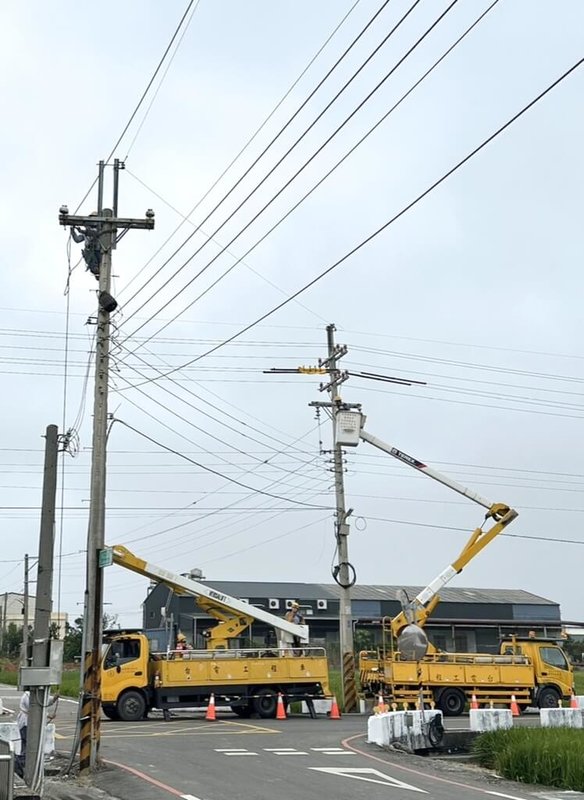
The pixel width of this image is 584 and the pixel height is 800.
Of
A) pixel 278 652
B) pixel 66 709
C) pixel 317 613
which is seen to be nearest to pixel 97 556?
pixel 278 652

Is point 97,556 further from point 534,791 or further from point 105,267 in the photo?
point 534,791

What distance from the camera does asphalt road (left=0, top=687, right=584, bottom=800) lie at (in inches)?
543

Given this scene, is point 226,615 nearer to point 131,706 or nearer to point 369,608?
point 131,706

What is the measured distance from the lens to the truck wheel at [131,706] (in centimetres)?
2605

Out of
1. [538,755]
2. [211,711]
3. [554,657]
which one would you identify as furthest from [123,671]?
[554,657]

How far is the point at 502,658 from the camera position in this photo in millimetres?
29609

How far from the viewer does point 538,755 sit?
16016 mm

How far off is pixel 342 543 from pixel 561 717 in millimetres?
11544

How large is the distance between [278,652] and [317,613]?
40775 mm

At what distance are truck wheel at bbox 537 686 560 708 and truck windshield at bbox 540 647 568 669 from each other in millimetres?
786

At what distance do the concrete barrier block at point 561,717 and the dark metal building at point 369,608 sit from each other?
38.3m

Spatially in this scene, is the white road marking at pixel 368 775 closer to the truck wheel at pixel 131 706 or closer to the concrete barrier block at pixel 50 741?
the concrete barrier block at pixel 50 741

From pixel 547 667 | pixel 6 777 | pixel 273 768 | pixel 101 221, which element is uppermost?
pixel 101 221

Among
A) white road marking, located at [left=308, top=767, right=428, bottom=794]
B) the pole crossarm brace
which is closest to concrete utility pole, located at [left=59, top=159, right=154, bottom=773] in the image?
Answer: the pole crossarm brace
